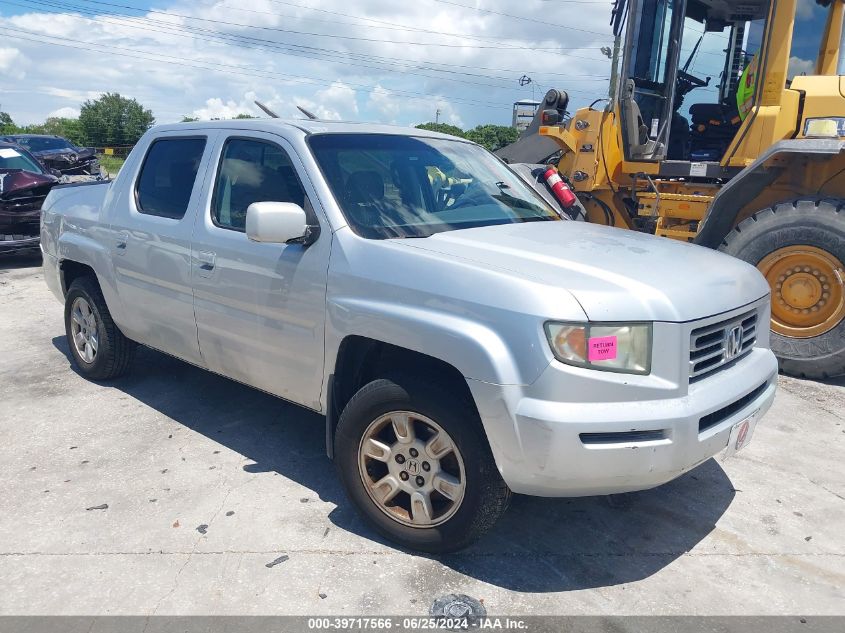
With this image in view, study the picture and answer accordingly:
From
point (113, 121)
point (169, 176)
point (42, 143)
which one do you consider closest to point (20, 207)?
point (169, 176)

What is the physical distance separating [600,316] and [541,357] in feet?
0.88

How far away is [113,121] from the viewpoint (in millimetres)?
64125

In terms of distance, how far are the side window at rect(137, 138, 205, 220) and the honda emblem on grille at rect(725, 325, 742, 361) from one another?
303cm

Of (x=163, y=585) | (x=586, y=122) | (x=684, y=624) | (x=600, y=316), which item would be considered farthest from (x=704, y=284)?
(x=586, y=122)

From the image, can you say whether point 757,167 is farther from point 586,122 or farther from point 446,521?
point 446,521

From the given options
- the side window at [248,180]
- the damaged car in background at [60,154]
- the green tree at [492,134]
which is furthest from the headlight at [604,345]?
the green tree at [492,134]

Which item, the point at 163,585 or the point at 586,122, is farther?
the point at 586,122

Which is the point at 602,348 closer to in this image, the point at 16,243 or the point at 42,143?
the point at 16,243

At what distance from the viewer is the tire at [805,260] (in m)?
5.42

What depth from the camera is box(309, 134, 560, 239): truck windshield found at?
11.2 feet

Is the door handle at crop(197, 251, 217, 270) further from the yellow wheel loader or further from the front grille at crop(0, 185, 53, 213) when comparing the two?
the front grille at crop(0, 185, 53, 213)

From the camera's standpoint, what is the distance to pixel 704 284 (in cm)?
297

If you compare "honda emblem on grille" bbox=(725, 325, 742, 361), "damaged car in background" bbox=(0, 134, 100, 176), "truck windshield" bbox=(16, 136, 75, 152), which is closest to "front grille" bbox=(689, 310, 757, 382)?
"honda emblem on grille" bbox=(725, 325, 742, 361)

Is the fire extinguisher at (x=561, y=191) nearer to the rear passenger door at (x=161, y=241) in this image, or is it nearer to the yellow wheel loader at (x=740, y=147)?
the yellow wheel loader at (x=740, y=147)
